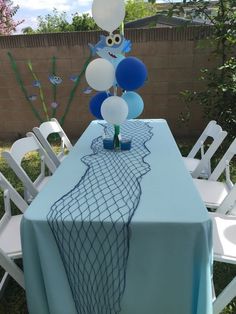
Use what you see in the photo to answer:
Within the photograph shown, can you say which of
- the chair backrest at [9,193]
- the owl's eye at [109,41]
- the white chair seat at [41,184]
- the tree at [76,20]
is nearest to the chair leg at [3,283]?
the chair backrest at [9,193]

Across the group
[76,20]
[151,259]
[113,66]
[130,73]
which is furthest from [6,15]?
Answer: [151,259]

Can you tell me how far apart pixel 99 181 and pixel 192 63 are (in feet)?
10.2

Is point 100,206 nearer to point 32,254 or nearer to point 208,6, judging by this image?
point 32,254

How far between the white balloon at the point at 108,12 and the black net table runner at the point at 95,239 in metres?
1.00

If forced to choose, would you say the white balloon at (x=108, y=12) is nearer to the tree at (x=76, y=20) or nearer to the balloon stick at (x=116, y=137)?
the balloon stick at (x=116, y=137)

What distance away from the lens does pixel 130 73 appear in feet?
5.72

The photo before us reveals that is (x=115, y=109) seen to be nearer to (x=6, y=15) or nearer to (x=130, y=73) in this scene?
(x=130, y=73)

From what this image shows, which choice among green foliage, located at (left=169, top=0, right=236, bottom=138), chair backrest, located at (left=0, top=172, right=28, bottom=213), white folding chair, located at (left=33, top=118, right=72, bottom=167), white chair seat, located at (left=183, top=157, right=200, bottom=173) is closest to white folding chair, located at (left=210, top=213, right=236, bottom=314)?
white chair seat, located at (left=183, top=157, right=200, bottom=173)

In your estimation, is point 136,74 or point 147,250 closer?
point 147,250

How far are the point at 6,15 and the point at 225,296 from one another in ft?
22.4

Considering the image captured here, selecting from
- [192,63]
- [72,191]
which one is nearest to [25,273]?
[72,191]

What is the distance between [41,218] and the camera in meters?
1.19

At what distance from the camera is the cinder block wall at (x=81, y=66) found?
4016 mm

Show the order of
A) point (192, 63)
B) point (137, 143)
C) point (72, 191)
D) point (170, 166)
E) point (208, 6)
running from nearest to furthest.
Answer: point (72, 191) < point (170, 166) < point (137, 143) < point (208, 6) < point (192, 63)
